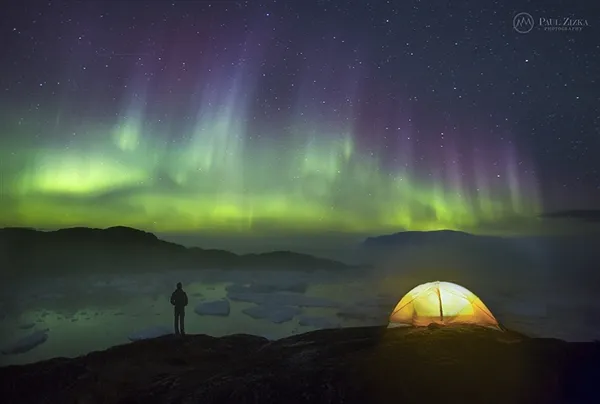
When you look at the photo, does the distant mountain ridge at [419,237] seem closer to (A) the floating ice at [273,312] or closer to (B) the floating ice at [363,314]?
(B) the floating ice at [363,314]

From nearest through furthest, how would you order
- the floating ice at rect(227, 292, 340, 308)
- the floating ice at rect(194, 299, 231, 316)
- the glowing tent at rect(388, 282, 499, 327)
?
the glowing tent at rect(388, 282, 499, 327) < the floating ice at rect(194, 299, 231, 316) < the floating ice at rect(227, 292, 340, 308)

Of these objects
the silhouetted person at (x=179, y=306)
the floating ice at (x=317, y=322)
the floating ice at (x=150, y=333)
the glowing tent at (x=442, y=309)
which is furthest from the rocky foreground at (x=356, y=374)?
the floating ice at (x=317, y=322)

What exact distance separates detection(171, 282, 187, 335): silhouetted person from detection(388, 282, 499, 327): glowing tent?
4.85 metres

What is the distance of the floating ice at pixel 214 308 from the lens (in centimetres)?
1391

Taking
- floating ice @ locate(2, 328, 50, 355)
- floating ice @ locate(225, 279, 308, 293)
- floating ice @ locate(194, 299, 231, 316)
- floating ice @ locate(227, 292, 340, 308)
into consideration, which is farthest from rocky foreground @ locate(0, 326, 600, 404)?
floating ice @ locate(225, 279, 308, 293)

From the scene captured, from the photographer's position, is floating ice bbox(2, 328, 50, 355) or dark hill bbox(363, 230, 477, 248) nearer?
floating ice bbox(2, 328, 50, 355)

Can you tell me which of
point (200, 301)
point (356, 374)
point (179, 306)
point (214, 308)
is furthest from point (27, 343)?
point (356, 374)

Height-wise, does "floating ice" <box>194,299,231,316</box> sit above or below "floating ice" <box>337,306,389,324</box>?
above

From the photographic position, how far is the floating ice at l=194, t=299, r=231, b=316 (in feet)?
45.6

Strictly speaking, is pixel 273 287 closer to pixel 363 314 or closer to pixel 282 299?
pixel 282 299

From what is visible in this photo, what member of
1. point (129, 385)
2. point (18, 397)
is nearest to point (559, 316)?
point (129, 385)

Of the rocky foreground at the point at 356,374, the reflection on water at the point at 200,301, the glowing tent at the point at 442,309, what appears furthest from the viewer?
the reflection on water at the point at 200,301

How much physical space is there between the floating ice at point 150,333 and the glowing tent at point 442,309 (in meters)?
5.28

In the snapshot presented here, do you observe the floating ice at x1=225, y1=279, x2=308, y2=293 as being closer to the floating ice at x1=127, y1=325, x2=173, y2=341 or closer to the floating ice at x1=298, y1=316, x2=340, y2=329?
the floating ice at x1=298, y1=316, x2=340, y2=329
